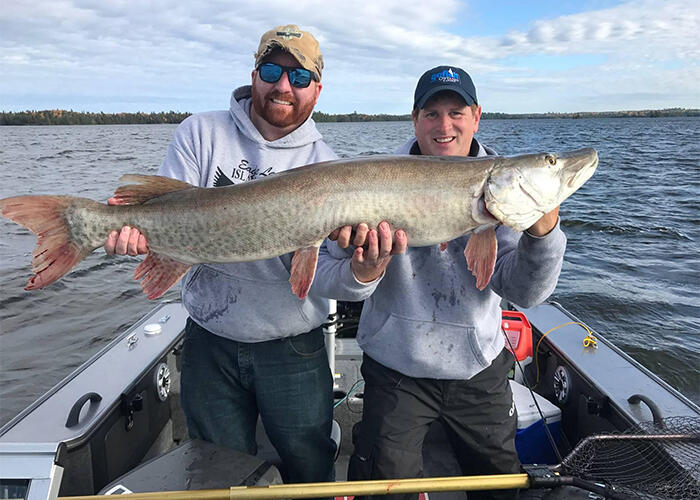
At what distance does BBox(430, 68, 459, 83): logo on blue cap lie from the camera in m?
→ 2.98

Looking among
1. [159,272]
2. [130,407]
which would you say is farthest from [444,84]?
[130,407]

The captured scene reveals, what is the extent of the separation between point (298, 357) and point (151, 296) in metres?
0.88

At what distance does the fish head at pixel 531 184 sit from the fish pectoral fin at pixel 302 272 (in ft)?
3.13

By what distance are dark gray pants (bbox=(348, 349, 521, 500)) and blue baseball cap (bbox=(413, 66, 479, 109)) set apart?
1.62 meters

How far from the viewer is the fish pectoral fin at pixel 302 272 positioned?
8.39 feet

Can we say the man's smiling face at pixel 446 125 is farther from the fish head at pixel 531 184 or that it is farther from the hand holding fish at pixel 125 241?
the hand holding fish at pixel 125 241

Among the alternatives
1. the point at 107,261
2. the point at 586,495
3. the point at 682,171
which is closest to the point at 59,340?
the point at 107,261

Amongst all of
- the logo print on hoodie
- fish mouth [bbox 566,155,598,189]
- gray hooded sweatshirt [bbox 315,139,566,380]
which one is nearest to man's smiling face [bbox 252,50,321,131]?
the logo print on hoodie

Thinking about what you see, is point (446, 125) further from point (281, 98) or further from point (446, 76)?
point (281, 98)

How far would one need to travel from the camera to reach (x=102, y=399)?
3.33 meters

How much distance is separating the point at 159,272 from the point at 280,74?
129cm

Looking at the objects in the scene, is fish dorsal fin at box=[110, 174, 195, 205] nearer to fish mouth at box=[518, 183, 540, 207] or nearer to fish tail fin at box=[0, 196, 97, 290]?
fish tail fin at box=[0, 196, 97, 290]

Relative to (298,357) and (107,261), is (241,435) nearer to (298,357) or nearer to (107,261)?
(298,357)

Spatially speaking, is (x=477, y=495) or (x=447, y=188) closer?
(x=447, y=188)
